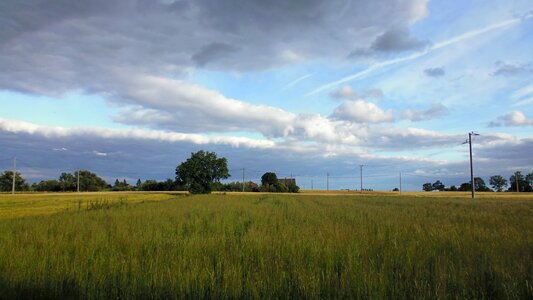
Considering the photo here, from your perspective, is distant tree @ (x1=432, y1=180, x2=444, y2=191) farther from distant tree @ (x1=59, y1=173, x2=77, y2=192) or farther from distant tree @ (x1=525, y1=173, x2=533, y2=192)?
distant tree @ (x1=59, y1=173, x2=77, y2=192)

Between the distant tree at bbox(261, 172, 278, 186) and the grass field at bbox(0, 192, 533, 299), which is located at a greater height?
the distant tree at bbox(261, 172, 278, 186)

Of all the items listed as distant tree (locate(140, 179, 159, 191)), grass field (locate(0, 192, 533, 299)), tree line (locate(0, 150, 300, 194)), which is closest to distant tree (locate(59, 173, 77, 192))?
tree line (locate(0, 150, 300, 194))

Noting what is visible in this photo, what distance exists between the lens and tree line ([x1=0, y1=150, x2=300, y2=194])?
92000 millimetres

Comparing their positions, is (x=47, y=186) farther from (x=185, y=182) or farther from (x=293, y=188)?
(x=293, y=188)

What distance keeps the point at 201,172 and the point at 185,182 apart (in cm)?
440

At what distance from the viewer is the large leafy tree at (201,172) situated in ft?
299

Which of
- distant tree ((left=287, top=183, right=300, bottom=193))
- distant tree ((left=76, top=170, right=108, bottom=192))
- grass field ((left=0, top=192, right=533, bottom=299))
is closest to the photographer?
grass field ((left=0, top=192, right=533, bottom=299))

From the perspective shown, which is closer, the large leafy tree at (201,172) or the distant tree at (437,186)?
the large leafy tree at (201,172)

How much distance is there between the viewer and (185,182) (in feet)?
300

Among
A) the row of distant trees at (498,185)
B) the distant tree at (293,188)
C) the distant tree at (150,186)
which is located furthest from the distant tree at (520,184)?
the distant tree at (150,186)

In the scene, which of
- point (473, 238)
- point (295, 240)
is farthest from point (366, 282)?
point (473, 238)

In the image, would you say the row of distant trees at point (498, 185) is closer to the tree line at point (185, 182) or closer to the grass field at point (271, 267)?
the tree line at point (185, 182)

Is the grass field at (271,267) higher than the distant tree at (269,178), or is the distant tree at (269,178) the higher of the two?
the distant tree at (269,178)

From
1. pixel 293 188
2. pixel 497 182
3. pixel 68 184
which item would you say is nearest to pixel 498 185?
pixel 497 182
